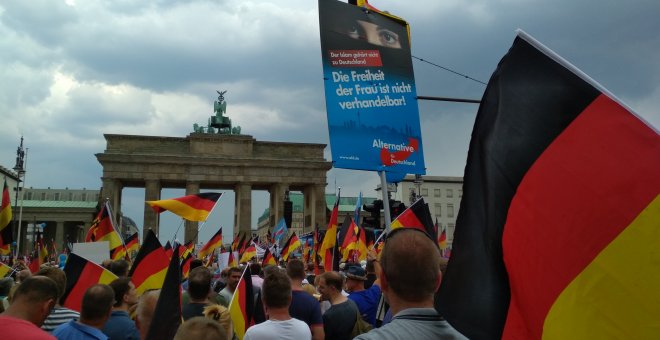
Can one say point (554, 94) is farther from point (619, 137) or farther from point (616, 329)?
point (616, 329)

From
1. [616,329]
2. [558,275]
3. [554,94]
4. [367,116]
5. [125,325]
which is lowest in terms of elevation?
[125,325]

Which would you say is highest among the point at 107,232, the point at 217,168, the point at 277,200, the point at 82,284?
the point at 217,168

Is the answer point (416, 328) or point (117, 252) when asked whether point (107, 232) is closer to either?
point (117, 252)

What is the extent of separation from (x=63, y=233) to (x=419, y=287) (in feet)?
267

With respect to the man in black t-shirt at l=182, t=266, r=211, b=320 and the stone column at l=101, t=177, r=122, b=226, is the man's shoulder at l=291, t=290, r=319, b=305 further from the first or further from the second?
the stone column at l=101, t=177, r=122, b=226

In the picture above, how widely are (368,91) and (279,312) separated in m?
2.69

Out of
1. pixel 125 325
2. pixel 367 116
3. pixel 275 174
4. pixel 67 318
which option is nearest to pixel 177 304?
pixel 125 325

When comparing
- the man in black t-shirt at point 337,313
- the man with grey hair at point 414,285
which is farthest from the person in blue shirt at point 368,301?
the man with grey hair at point 414,285

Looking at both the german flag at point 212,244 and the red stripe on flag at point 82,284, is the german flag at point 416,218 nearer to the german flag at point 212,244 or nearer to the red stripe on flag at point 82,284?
the red stripe on flag at point 82,284

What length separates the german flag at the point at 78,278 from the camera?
5.28 meters

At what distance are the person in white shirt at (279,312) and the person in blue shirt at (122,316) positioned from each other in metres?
1.06

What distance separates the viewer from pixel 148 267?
6.35m

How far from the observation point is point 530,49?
6.86 ft

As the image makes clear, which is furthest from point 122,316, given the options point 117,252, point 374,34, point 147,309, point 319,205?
point 319,205
